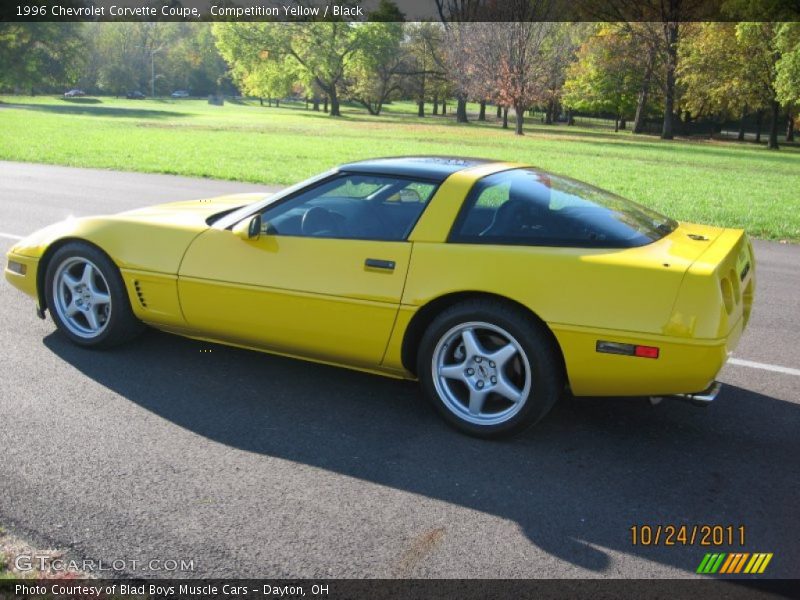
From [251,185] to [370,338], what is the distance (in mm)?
11499

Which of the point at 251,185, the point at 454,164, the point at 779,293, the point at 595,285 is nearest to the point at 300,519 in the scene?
the point at 595,285

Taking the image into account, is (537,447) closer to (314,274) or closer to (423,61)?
(314,274)

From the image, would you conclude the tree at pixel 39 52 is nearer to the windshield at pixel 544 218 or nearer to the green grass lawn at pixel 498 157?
the green grass lawn at pixel 498 157

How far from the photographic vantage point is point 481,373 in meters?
3.85

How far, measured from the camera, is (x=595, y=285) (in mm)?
3613

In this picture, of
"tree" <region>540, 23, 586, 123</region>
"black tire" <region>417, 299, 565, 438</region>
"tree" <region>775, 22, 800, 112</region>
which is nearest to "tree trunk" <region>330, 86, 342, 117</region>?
"tree" <region>540, 23, 586, 123</region>

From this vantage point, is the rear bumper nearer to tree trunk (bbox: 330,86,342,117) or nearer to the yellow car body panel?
the yellow car body panel

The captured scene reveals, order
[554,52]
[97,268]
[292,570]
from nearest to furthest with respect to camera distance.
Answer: [292,570] → [97,268] → [554,52]

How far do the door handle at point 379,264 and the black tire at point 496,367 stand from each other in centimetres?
37

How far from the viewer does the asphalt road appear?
2945mm

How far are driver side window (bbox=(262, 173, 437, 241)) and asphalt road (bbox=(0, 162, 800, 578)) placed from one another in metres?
0.93

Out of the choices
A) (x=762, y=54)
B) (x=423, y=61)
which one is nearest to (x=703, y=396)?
(x=762, y=54)

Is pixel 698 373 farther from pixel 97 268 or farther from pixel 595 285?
pixel 97 268
